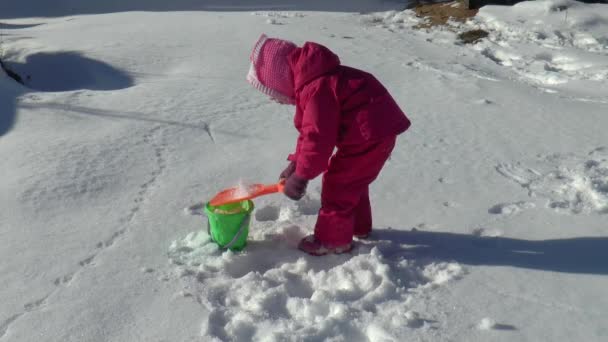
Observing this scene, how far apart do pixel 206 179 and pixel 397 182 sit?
3.28ft

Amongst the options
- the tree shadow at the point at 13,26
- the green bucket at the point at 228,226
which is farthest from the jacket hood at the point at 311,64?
the tree shadow at the point at 13,26

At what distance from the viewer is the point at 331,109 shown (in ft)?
7.17

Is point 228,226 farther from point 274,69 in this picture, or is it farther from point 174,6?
point 174,6

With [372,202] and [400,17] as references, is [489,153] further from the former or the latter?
[400,17]

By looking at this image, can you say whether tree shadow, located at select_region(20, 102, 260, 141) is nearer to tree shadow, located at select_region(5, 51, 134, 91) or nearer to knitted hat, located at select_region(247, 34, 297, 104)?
tree shadow, located at select_region(5, 51, 134, 91)

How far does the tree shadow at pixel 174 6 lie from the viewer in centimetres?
905

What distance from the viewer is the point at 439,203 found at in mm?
2791

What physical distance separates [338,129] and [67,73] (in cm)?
379

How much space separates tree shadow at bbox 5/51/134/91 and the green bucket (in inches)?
103

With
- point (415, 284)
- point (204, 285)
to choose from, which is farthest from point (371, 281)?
point (204, 285)

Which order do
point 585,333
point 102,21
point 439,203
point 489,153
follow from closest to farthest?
point 585,333
point 439,203
point 489,153
point 102,21

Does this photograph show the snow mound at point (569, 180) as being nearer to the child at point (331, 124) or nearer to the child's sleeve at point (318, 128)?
the child at point (331, 124)

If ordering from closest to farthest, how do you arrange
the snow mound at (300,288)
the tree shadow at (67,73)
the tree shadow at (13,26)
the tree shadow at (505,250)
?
the snow mound at (300,288) → the tree shadow at (505,250) → the tree shadow at (67,73) → the tree shadow at (13,26)

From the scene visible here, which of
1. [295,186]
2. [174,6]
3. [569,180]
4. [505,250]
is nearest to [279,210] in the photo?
[295,186]
